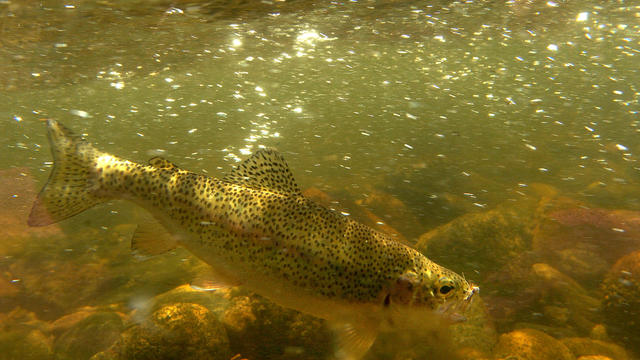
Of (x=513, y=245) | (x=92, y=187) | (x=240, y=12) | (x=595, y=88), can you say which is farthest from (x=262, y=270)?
(x=595, y=88)

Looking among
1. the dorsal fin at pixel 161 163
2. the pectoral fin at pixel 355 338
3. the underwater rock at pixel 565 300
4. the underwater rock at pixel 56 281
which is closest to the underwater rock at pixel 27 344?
the underwater rock at pixel 56 281

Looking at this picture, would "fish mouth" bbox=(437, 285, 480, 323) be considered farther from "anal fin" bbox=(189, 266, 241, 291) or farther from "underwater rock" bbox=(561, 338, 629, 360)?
"underwater rock" bbox=(561, 338, 629, 360)

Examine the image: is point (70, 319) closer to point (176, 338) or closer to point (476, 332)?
point (176, 338)

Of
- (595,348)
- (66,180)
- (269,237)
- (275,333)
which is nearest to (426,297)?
(269,237)

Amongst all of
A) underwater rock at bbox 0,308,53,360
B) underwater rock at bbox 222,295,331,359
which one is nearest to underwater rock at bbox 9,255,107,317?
underwater rock at bbox 0,308,53,360

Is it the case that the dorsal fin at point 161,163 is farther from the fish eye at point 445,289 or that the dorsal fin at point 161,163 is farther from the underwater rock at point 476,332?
the underwater rock at point 476,332

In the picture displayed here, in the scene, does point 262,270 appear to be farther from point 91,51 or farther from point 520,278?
point 91,51
